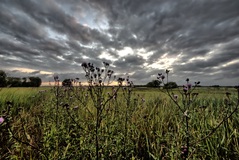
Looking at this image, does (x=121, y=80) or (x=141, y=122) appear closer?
(x=121, y=80)

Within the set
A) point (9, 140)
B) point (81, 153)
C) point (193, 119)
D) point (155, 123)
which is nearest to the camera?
point (81, 153)

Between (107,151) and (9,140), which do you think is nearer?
(107,151)

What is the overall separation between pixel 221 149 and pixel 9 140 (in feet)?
14.1

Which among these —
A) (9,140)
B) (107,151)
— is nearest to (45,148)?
(107,151)

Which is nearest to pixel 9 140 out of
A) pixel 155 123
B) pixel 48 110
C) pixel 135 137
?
pixel 48 110

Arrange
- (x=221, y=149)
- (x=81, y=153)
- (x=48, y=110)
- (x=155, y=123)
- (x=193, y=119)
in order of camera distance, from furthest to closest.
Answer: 1. (x=48, y=110)
2. (x=155, y=123)
3. (x=193, y=119)
4. (x=221, y=149)
5. (x=81, y=153)

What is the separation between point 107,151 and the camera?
3.13 metres

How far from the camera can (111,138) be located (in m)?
3.57

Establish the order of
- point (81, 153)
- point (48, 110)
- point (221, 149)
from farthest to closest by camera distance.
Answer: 1. point (48, 110)
2. point (221, 149)
3. point (81, 153)

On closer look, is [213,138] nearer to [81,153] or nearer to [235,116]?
[235,116]

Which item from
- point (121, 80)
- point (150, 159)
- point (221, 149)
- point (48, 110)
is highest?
point (121, 80)

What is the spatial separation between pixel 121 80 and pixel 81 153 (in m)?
1.44

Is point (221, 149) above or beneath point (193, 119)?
beneath

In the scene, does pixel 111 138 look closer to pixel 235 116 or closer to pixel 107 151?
pixel 107 151
